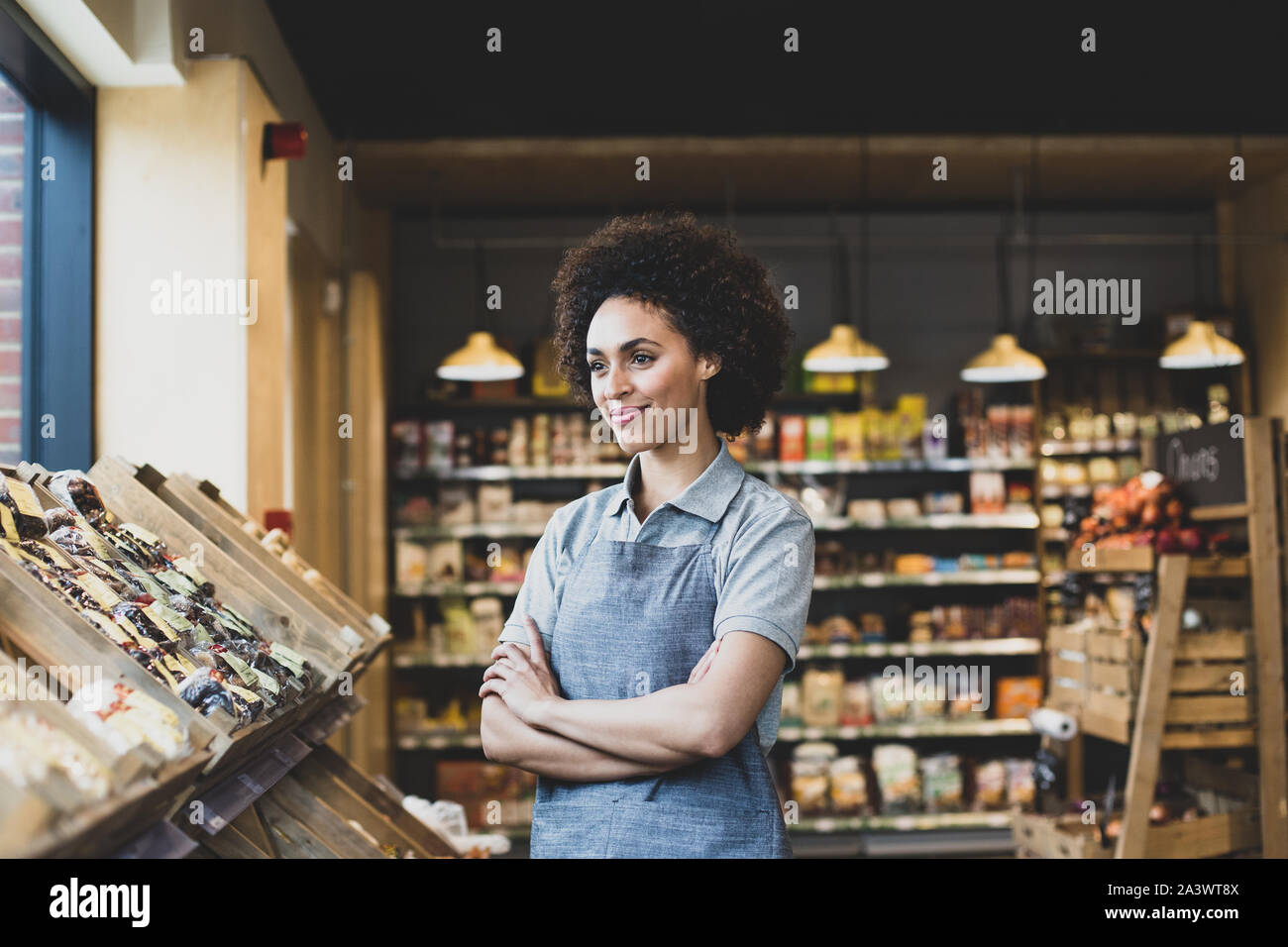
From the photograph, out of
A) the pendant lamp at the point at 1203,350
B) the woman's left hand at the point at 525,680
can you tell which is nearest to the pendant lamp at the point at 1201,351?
the pendant lamp at the point at 1203,350

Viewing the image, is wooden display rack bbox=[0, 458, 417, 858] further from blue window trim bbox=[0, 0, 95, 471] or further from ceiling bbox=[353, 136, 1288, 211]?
ceiling bbox=[353, 136, 1288, 211]

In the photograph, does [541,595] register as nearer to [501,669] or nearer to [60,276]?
[501,669]

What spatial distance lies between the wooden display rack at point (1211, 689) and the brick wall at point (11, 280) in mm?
3451

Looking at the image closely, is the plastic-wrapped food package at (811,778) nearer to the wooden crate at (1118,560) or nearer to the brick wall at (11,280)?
the wooden crate at (1118,560)

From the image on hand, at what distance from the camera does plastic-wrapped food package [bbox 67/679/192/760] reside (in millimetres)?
1128

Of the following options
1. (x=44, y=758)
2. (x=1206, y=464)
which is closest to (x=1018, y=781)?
(x=1206, y=464)

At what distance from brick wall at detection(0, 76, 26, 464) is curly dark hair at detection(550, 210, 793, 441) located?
69.3 inches

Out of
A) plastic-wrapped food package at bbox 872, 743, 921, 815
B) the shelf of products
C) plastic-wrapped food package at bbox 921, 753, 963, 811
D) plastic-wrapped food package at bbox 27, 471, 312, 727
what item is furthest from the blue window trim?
plastic-wrapped food package at bbox 921, 753, 963, 811

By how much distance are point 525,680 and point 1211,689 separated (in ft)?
9.95

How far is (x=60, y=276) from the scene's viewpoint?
2.99 meters

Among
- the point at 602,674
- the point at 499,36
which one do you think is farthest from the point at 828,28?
the point at 602,674

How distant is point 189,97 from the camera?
3068 millimetres
